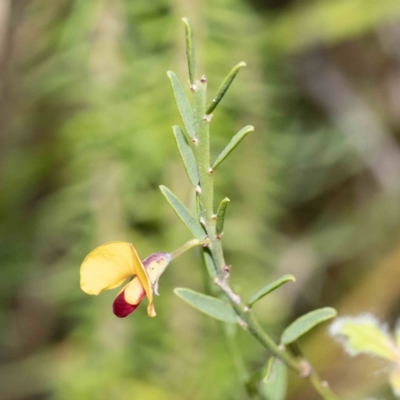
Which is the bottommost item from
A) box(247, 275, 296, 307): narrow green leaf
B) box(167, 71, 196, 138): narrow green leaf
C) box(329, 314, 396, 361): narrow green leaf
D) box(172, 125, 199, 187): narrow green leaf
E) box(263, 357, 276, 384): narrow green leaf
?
box(329, 314, 396, 361): narrow green leaf

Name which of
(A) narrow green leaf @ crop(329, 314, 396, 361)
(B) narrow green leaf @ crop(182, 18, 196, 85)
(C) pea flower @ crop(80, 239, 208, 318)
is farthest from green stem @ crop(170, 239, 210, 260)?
(A) narrow green leaf @ crop(329, 314, 396, 361)

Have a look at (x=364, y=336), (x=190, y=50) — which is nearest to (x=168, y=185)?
(x=364, y=336)

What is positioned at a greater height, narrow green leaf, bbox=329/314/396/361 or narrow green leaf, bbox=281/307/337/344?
narrow green leaf, bbox=281/307/337/344

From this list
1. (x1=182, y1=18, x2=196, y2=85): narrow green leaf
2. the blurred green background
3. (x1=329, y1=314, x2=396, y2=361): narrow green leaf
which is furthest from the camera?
the blurred green background

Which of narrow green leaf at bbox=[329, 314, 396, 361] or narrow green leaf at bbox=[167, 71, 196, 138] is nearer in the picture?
narrow green leaf at bbox=[167, 71, 196, 138]

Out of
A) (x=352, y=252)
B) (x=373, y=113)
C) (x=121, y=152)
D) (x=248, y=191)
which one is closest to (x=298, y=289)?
(x=352, y=252)

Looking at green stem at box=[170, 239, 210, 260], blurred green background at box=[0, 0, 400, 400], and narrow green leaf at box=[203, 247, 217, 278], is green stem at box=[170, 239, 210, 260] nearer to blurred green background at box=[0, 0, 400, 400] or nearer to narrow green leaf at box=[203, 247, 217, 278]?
narrow green leaf at box=[203, 247, 217, 278]

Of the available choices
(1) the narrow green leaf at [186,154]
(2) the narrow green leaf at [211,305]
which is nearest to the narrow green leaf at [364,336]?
(2) the narrow green leaf at [211,305]
